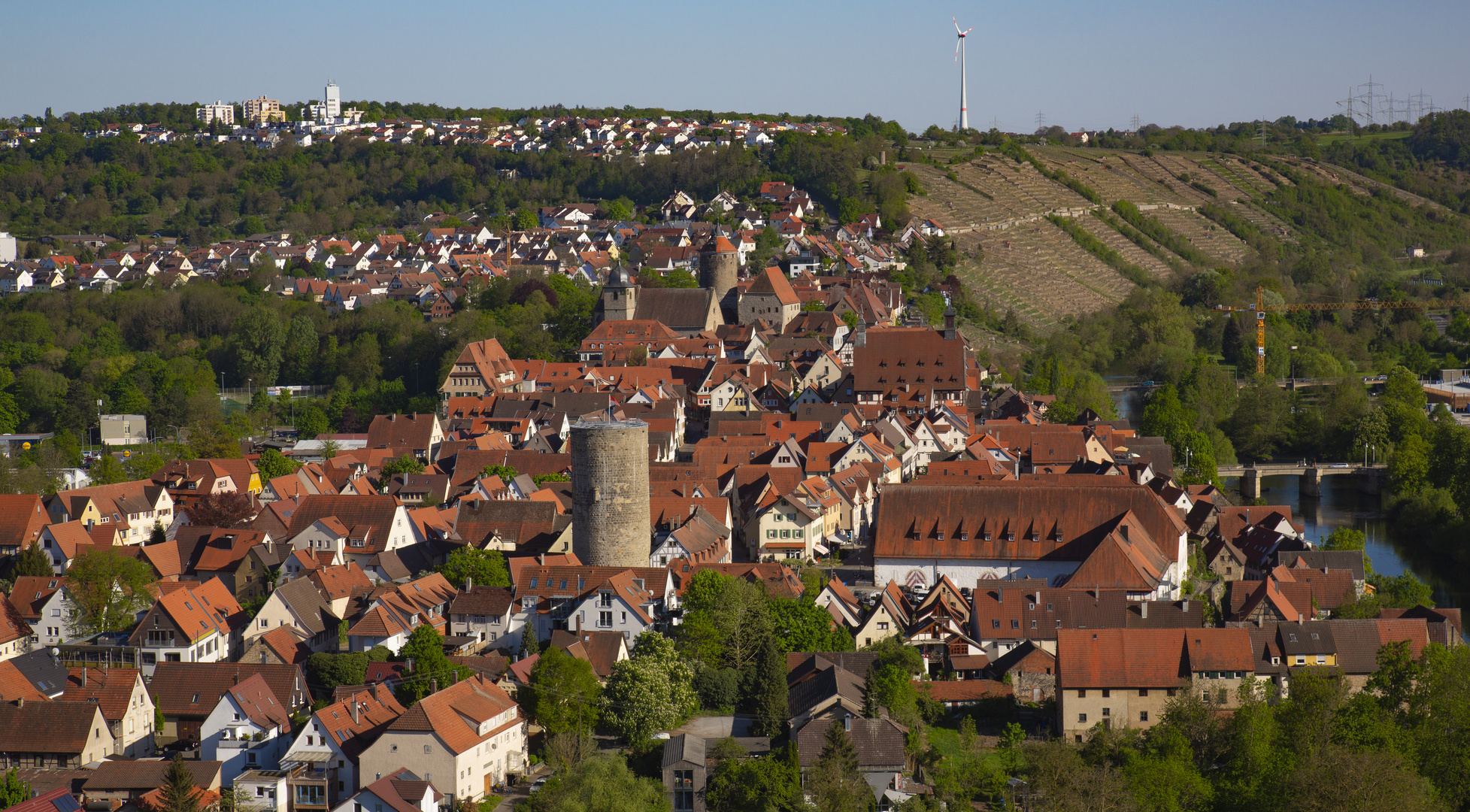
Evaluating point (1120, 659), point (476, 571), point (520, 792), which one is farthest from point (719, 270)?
point (520, 792)

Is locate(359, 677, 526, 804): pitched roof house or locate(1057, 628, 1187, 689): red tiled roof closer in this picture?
locate(359, 677, 526, 804): pitched roof house

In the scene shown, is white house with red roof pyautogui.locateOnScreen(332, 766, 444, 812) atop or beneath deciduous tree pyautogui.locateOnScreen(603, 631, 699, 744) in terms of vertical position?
beneath

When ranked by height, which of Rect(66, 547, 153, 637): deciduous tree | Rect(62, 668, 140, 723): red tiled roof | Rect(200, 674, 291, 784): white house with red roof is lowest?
Rect(200, 674, 291, 784): white house with red roof

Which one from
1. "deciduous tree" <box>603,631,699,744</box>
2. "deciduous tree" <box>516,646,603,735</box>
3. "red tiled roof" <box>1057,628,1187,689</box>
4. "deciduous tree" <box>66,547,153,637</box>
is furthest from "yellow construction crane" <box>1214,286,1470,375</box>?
"deciduous tree" <box>516,646,603,735</box>

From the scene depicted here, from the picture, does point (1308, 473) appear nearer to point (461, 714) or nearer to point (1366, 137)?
point (461, 714)

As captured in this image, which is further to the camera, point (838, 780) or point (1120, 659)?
point (1120, 659)

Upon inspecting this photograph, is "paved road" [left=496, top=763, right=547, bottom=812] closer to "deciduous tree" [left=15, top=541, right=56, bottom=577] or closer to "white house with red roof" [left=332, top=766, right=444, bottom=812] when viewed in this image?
"white house with red roof" [left=332, top=766, right=444, bottom=812]

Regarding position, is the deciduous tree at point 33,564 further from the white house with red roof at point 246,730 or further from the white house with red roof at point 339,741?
the white house with red roof at point 339,741
